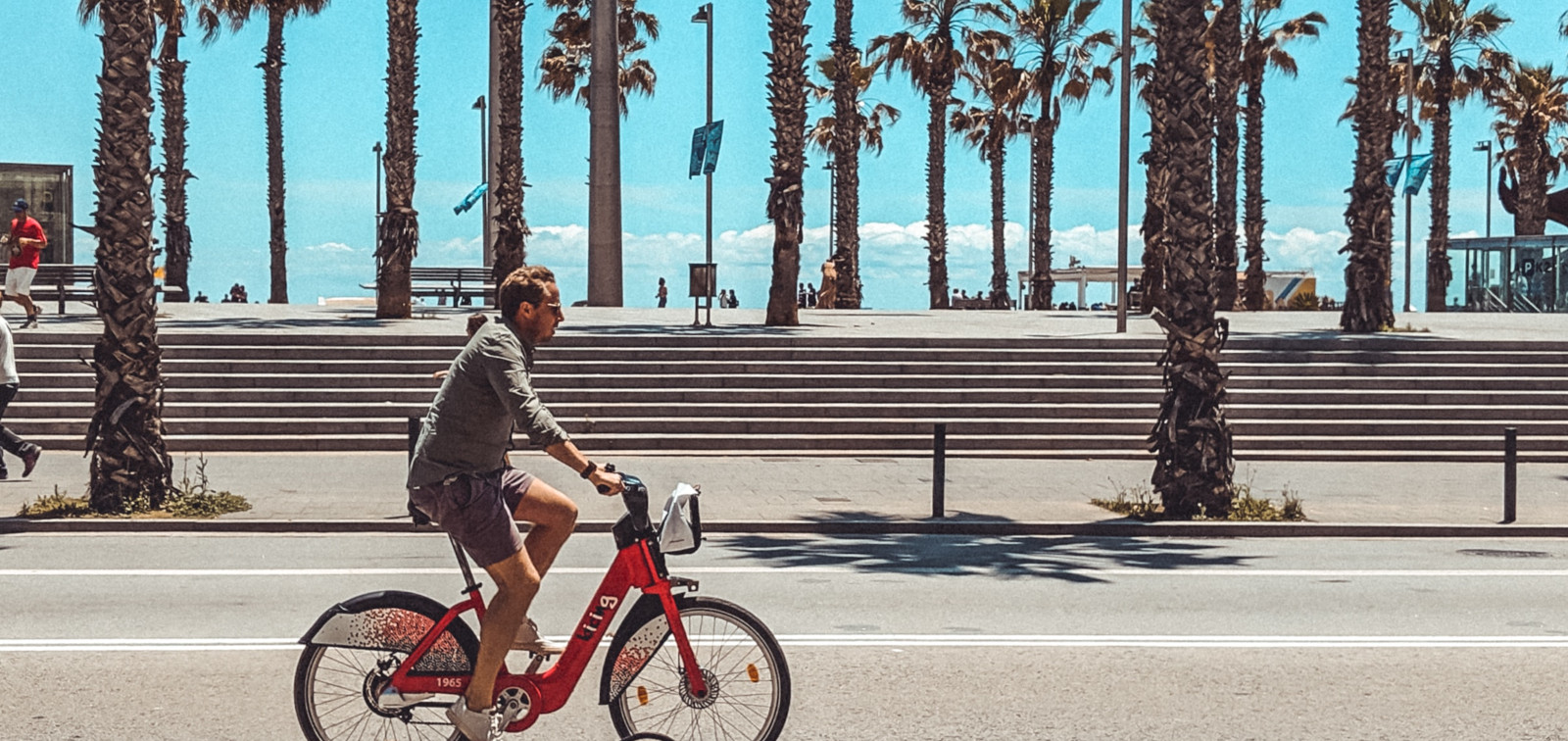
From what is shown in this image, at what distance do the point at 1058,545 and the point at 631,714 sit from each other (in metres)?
7.81

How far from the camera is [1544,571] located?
11.8 meters

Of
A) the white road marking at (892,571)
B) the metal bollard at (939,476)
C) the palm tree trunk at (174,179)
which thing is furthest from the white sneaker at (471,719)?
the palm tree trunk at (174,179)

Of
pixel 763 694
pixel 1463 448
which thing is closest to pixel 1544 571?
pixel 763 694

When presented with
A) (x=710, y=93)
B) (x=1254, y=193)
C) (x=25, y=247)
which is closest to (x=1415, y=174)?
(x=1254, y=193)

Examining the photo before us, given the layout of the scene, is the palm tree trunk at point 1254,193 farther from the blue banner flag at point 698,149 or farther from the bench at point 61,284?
the bench at point 61,284

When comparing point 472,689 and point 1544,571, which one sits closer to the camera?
point 472,689

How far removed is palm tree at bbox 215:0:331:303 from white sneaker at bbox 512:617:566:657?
137 feet

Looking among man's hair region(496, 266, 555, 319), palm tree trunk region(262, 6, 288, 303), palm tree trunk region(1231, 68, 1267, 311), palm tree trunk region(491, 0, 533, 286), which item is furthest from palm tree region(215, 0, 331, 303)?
man's hair region(496, 266, 555, 319)

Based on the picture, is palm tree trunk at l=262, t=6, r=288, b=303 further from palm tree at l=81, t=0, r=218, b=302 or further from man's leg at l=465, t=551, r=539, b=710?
man's leg at l=465, t=551, r=539, b=710

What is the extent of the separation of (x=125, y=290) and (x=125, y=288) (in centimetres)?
2

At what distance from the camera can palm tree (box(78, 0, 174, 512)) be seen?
45.5 ft

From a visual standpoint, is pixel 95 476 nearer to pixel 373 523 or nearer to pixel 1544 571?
pixel 373 523

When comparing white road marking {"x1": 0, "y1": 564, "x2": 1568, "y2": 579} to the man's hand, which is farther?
white road marking {"x1": 0, "y1": 564, "x2": 1568, "y2": 579}

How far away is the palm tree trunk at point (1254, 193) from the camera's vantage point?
155 feet
